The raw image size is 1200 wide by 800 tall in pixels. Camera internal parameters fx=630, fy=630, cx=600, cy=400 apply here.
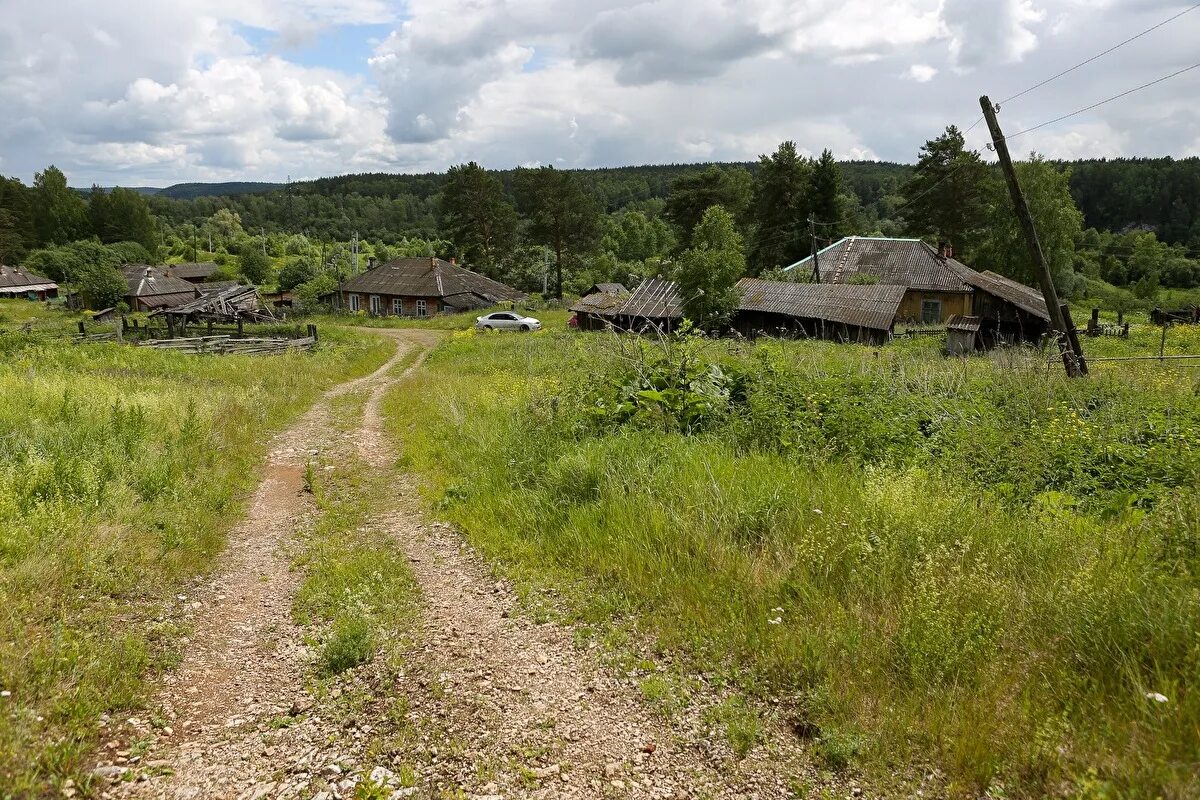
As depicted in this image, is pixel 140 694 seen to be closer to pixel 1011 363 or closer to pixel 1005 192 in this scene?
pixel 1011 363

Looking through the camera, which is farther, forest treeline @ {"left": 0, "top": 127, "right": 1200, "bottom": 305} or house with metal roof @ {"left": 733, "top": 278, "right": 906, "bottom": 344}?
forest treeline @ {"left": 0, "top": 127, "right": 1200, "bottom": 305}

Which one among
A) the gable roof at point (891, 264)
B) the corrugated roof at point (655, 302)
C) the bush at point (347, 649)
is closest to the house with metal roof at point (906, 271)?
the gable roof at point (891, 264)

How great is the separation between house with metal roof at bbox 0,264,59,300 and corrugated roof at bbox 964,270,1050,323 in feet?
294

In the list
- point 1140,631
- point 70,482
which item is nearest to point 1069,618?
point 1140,631

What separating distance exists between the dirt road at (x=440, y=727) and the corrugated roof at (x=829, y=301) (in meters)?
29.3

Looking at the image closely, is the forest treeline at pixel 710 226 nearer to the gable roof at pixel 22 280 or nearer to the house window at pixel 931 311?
the gable roof at pixel 22 280

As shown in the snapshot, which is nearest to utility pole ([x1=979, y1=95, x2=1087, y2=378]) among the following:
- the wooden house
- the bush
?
the bush

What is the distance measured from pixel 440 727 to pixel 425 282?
162ft

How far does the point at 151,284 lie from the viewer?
62.1m

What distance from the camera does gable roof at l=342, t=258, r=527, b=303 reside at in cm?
4984

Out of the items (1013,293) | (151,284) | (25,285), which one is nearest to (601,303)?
(1013,293)

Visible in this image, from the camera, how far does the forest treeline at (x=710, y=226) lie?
4919 centimetres

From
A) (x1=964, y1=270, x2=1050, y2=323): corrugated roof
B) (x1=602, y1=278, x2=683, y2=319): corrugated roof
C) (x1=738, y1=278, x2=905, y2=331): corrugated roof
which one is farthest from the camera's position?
(x1=602, y1=278, x2=683, y2=319): corrugated roof

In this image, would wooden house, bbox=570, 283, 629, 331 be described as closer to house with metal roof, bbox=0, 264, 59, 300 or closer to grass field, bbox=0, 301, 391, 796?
grass field, bbox=0, 301, 391, 796
